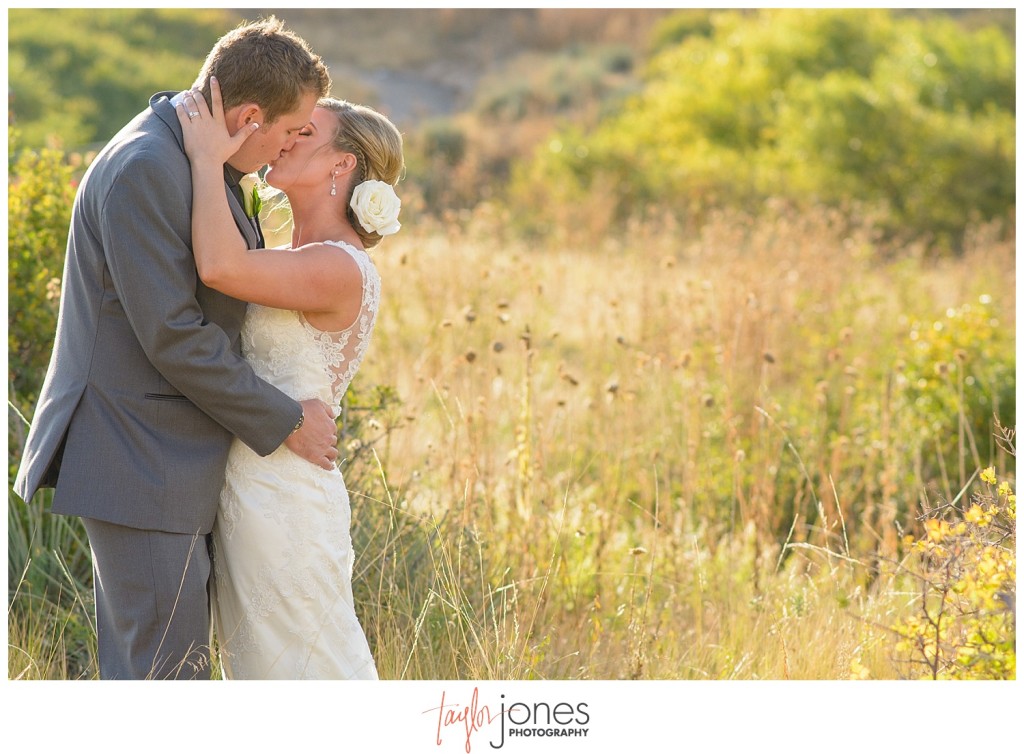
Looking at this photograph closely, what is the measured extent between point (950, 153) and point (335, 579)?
1396 cm

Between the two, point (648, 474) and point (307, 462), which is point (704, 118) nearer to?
point (648, 474)

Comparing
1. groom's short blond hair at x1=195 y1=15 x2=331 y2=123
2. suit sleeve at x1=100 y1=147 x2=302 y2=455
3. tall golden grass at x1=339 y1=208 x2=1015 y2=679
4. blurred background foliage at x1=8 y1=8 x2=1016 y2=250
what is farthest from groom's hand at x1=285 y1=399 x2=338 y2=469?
blurred background foliage at x1=8 y1=8 x2=1016 y2=250

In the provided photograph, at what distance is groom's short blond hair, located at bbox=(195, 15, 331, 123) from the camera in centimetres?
263

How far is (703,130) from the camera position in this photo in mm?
17750

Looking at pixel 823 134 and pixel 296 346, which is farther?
pixel 823 134

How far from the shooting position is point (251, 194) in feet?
9.68

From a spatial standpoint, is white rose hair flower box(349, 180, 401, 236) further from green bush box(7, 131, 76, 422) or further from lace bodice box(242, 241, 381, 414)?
green bush box(7, 131, 76, 422)

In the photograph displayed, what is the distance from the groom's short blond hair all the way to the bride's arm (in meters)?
0.04

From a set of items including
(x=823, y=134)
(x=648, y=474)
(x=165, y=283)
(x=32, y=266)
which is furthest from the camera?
(x=823, y=134)

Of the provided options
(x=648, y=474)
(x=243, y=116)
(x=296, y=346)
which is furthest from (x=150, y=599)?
Answer: (x=648, y=474)

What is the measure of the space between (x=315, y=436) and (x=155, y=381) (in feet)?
1.42

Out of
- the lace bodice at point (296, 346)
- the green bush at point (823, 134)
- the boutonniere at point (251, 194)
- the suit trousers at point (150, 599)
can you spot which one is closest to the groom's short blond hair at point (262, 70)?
the boutonniere at point (251, 194)
